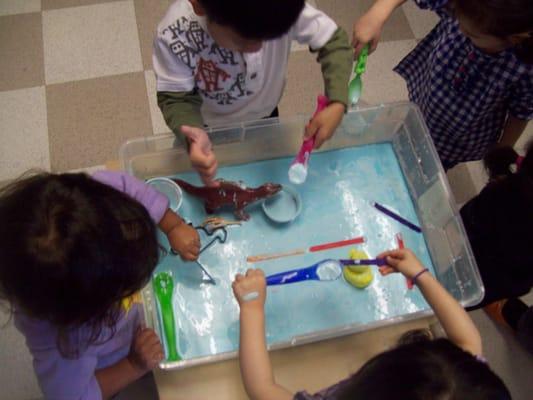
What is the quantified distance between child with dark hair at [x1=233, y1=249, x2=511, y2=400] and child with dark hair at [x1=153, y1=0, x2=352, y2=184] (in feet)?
0.83

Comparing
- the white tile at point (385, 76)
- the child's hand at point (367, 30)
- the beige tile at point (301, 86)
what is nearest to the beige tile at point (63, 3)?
the beige tile at point (301, 86)

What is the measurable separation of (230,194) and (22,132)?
0.85m

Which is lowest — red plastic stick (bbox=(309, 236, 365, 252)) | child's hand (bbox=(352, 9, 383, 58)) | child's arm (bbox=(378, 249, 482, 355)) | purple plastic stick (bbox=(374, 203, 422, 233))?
red plastic stick (bbox=(309, 236, 365, 252))

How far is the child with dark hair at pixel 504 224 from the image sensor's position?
72cm

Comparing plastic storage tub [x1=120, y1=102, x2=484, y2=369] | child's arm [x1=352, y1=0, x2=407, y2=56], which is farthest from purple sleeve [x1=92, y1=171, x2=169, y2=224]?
child's arm [x1=352, y1=0, x2=407, y2=56]

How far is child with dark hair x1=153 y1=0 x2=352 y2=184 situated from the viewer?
60 centimetres

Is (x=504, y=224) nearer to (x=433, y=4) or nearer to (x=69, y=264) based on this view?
(x=433, y=4)

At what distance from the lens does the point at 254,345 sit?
25.3 inches

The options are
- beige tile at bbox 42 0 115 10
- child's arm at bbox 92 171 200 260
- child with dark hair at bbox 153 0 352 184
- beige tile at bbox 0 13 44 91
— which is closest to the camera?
child with dark hair at bbox 153 0 352 184

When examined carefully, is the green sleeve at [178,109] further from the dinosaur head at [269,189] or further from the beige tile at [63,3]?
the beige tile at [63,3]

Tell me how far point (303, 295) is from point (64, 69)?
1093 millimetres

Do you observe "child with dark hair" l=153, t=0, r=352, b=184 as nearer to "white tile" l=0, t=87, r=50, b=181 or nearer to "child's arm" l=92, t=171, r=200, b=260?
"child's arm" l=92, t=171, r=200, b=260

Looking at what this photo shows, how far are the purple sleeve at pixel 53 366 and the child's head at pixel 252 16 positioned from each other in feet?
1.42

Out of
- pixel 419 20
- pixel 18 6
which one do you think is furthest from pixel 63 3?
pixel 419 20
